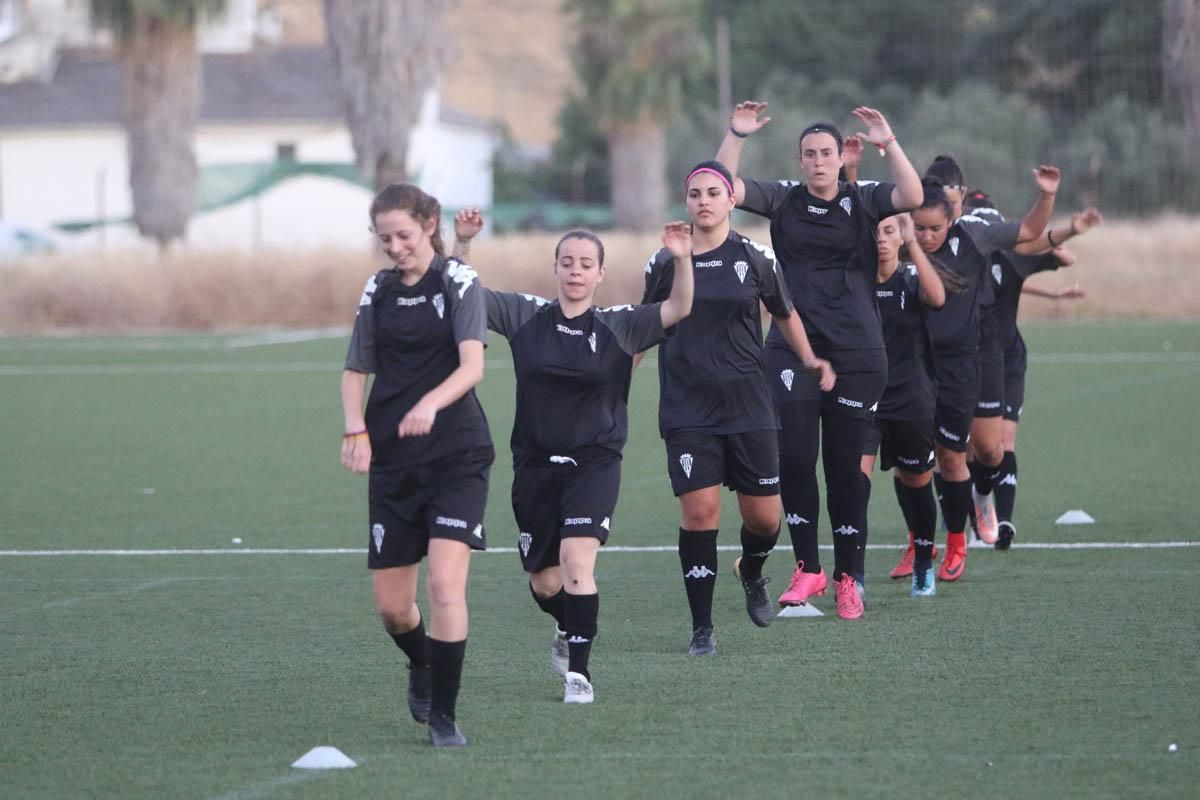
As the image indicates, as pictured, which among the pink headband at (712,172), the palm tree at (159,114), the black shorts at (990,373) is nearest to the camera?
the pink headband at (712,172)

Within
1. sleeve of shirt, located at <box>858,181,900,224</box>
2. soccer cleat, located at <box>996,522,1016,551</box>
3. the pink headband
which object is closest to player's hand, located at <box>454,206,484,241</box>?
the pink headband

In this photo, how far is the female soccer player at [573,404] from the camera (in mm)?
6809

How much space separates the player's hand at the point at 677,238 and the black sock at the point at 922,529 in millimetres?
2747

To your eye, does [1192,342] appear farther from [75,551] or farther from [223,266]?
[75,551]

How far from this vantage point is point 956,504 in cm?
936

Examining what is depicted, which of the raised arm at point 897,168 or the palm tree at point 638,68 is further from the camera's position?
the palm tree at point 638,68

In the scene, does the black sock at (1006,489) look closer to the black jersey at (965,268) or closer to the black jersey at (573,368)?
the black jersey at (965,268)

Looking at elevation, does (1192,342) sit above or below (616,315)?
below

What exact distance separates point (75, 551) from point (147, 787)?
207 inches

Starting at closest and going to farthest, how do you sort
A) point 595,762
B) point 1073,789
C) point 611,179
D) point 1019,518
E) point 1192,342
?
point 1073,789, point 595,762, point 1019,518, point 1192,342, point 611,179

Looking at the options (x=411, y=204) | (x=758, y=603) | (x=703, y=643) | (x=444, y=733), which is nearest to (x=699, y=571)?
(x=703, y=643)

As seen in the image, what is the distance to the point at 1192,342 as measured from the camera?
25359 mm

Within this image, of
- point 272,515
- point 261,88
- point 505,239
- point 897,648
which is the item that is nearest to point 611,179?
point 505,239

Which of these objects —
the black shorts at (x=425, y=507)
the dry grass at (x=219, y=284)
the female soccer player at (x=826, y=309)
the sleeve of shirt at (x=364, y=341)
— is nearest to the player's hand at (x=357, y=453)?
the black shorts at (x=425, y=507)
